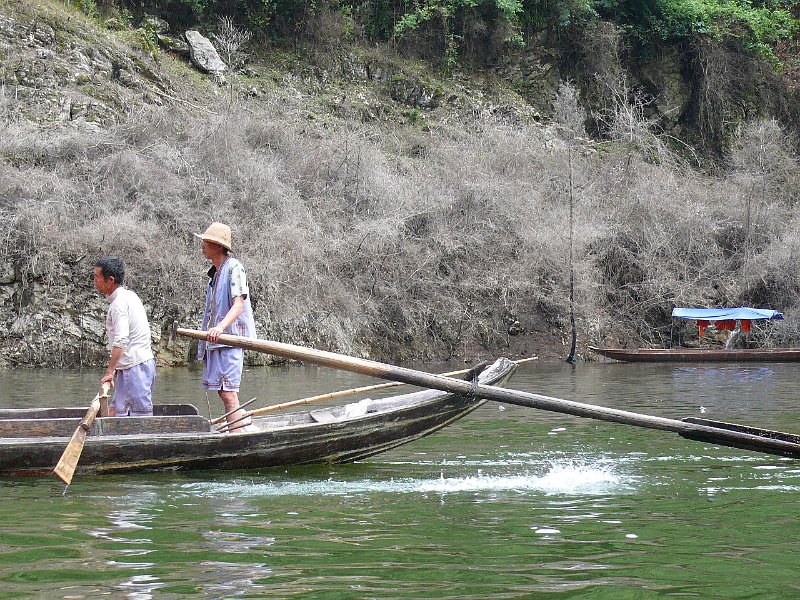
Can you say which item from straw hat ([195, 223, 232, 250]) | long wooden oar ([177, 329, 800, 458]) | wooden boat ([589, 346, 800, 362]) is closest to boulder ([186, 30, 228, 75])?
wooden boat ([589, 346, 800, 362])

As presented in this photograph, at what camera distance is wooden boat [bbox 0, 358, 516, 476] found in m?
7.48

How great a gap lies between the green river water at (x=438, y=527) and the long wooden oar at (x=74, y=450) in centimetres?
22

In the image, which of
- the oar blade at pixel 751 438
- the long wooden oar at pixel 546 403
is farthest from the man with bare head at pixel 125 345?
the oar blade at pixel 751 438

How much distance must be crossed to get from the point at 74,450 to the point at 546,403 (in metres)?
3.50

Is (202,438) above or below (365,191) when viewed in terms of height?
below

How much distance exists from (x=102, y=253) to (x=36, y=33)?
831 centimetres

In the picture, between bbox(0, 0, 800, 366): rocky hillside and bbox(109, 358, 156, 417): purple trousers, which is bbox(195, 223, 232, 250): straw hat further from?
bbox(0, 0, 800, 366): rocky hillside

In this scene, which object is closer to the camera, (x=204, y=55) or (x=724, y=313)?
(x=724, y=313)

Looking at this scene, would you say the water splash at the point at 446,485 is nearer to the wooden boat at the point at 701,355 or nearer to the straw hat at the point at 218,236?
the straw hat at the point at 218,236

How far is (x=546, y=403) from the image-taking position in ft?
25.2

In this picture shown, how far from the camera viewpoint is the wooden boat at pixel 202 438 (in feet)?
24.5

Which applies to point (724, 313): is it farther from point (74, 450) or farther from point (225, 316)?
point (74, 450)

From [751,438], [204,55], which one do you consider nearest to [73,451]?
[751,438]

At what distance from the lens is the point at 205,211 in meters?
24.9
